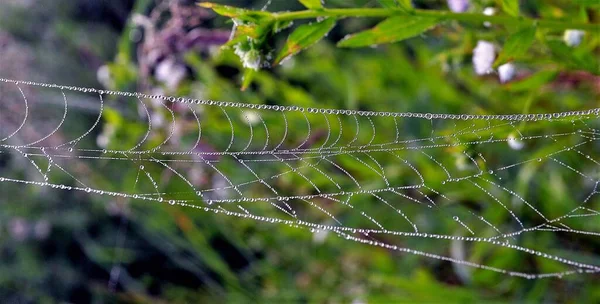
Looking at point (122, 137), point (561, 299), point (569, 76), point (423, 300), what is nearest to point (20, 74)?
Result: point (122, 137)

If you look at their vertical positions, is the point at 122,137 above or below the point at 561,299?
above

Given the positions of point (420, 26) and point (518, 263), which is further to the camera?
point (518, 263)

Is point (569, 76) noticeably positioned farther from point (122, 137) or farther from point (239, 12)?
point (122, 137)

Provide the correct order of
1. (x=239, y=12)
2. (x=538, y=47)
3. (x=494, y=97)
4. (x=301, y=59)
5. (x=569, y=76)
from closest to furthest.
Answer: (x=239, y=12) → (x=538, y=47) → (x=569, y=76) → (x=494, y=97) → (x=301, y=59)

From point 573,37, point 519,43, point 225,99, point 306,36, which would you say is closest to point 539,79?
point 573,37

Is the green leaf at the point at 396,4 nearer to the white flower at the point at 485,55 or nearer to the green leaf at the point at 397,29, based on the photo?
the green leaf at the point at 397,29

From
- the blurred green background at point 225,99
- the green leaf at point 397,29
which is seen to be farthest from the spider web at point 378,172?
the green leaf at point 397,29
